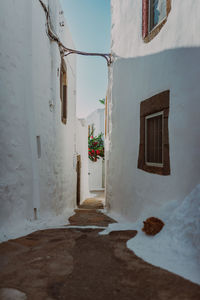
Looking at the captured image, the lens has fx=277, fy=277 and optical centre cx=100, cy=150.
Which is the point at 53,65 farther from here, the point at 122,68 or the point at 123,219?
the point at 123,219

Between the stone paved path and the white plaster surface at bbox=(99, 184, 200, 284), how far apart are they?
0.41 ft

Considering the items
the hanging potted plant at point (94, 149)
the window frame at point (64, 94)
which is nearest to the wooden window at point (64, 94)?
the window frame at point (64, 94)

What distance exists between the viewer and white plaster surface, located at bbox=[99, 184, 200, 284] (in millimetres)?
2539

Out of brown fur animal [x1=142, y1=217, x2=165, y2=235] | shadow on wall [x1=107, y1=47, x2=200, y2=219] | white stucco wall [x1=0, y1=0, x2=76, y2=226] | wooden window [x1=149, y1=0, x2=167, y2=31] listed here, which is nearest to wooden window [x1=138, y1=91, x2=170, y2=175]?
shadow on wall [x1=107, y1=47, x2=200, y2=219]

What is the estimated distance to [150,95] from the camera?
4.74 metres

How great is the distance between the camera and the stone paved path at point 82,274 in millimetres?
2090

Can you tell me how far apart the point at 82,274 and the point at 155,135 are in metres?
2.87

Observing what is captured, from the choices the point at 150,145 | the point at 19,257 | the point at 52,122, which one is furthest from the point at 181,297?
the point at 52,122

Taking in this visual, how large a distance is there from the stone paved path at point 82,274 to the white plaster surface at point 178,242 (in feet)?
0.41

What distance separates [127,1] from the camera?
251 inches

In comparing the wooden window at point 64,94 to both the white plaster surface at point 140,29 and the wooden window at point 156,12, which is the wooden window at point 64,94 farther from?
the wooden window at point 156,12

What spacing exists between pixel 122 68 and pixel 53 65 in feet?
5.47

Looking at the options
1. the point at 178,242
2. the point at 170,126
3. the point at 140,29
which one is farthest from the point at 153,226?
the point at 140,29

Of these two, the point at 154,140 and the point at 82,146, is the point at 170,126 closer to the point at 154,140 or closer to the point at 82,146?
the point at 154,140
